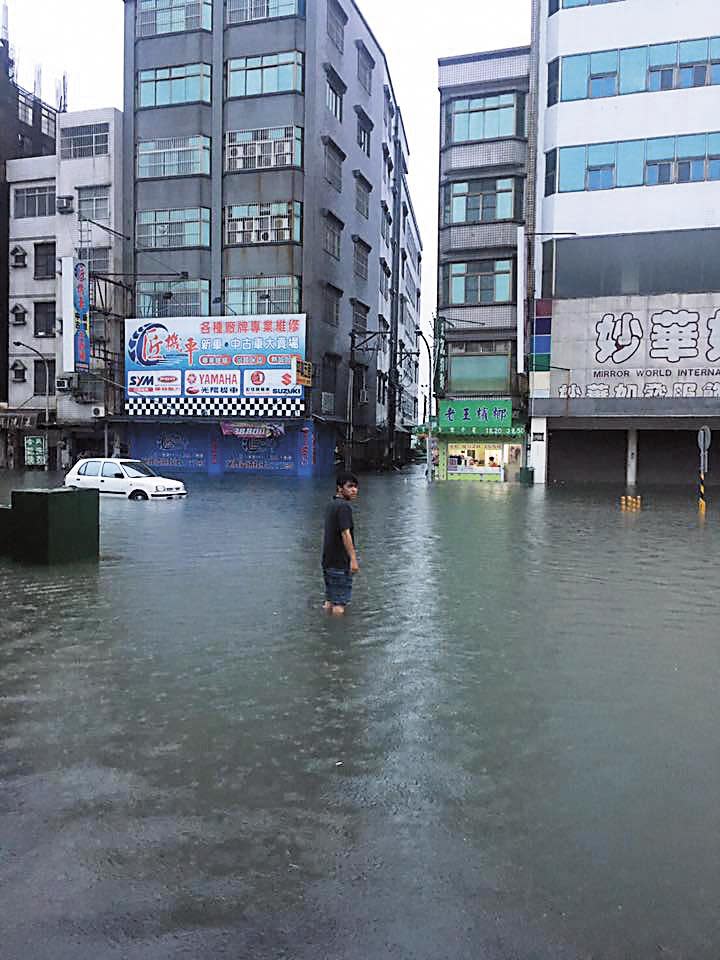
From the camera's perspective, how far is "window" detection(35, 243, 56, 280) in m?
48.4

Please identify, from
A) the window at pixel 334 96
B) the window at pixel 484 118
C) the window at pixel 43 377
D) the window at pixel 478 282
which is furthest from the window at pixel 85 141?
the window at pixel 478 282

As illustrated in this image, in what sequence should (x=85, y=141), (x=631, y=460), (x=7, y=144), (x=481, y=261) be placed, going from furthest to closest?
(x=7, y=144) → (x=85, y=141) → (x=481, y=261) → (x=631, y=460)

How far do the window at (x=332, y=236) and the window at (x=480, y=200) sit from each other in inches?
255

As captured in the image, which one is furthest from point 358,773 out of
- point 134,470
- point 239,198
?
point 239,198

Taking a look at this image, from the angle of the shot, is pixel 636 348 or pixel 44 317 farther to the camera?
pixel 44 317

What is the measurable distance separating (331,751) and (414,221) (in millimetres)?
83524

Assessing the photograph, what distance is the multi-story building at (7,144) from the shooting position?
48875 mm

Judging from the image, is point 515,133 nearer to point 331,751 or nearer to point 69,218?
point 69,218

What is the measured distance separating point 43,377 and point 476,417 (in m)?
25.6

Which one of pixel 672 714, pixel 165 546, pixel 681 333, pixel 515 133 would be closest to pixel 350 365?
pixel 515 133

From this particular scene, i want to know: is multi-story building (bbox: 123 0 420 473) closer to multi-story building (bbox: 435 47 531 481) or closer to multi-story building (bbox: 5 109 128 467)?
multi-story building (bbox: 5 109 128 467)

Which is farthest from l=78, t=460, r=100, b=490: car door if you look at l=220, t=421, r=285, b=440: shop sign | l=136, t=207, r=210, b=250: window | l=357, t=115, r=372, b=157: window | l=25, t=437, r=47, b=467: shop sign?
l=357, t=115, r=372, b=157: window

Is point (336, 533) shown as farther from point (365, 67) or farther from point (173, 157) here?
point (365, 67)

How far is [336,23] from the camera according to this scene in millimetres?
45406
